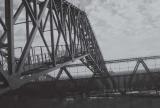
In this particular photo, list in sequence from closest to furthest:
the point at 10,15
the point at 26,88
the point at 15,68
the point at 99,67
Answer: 1. the point at 10,15
2. the point at 15,68
3. the point at 26,88
4. the point at 99,67

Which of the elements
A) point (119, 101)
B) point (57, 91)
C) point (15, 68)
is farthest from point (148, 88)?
point (15, 68)

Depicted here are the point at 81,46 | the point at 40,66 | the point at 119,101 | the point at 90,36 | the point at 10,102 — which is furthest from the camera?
the point at 90,36

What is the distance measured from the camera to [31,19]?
19.9m

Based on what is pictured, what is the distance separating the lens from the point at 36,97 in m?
31.0

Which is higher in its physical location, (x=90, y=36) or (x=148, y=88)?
(x=90, y=36)

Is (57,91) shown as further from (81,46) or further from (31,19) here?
(31,19)

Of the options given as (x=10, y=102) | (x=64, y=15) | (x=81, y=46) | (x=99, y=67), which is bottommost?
(x=10, y=102)

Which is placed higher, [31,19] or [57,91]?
[31,19]

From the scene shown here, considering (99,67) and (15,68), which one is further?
(99,67)

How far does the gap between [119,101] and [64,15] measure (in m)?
9.11

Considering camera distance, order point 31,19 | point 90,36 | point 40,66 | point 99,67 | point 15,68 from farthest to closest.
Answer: point 99,67
point 90,36
point 40,66
point 31,19
point 15,68

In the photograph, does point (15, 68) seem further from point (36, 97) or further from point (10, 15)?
point (36, 97)

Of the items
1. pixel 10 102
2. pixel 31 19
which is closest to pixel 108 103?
pixel 10 102

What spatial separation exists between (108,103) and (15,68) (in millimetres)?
11411
